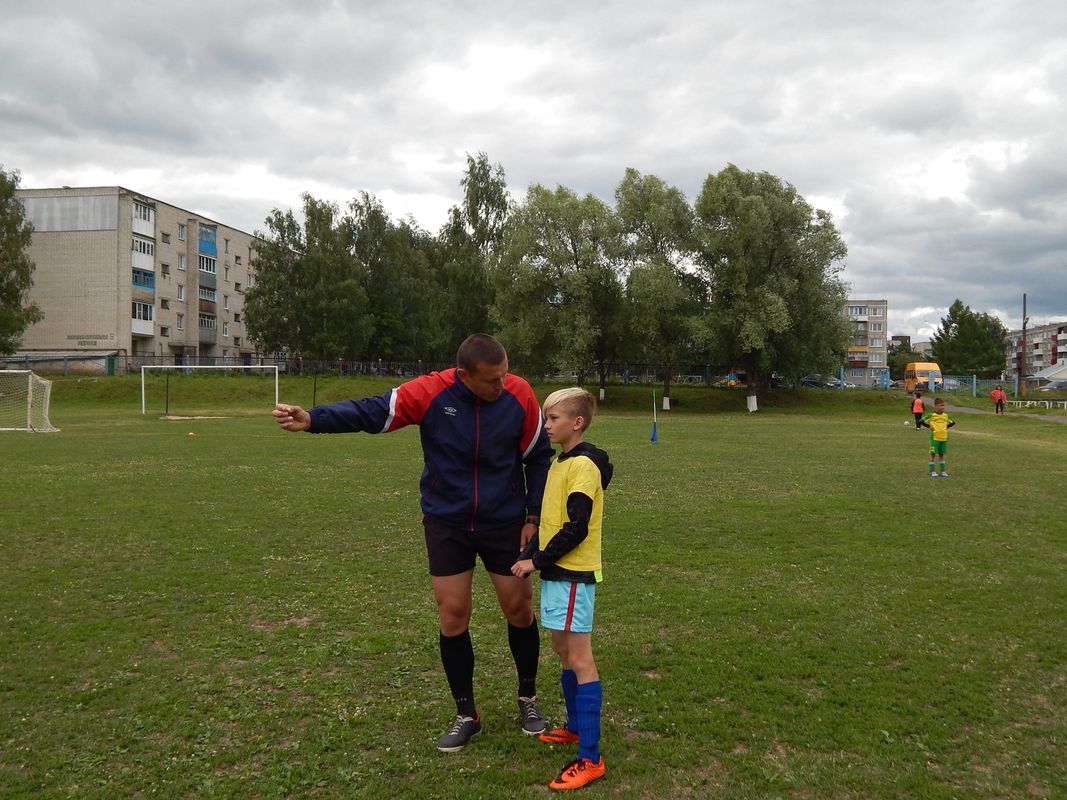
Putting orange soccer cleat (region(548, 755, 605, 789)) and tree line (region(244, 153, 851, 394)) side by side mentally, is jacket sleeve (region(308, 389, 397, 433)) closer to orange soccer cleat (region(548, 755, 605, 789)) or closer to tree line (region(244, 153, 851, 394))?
orange soccer cleat (region(548, 755, 605, 789))

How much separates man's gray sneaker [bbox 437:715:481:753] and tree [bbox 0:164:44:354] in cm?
6148

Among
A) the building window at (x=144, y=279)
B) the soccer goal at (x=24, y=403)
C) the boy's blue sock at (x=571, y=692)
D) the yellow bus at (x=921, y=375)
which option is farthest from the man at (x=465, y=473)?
the yellow bus at (x=921, y=375)

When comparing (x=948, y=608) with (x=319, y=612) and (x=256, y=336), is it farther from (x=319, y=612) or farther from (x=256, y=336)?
(x=256, y=336)

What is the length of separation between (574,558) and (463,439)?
89 centimetres

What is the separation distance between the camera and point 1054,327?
187 meters

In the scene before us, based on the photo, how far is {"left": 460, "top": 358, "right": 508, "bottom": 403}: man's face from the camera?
14.0 feet

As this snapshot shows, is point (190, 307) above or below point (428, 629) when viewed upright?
above

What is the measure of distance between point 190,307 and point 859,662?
79.3 meters

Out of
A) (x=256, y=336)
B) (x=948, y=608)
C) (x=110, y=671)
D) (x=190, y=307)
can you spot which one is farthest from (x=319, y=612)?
(x=190, y=307)

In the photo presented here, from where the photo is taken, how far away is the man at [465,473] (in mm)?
4395

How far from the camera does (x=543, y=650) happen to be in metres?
6.11

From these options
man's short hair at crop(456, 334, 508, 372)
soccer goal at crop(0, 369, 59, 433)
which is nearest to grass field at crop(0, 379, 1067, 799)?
man's short hair at crop(456, 334, 508, 372)

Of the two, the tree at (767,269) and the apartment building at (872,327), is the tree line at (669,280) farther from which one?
the apartment building at (872,327)

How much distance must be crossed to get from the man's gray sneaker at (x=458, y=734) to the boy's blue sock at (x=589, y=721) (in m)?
0.72
